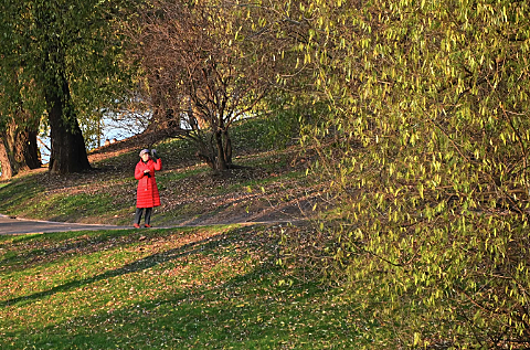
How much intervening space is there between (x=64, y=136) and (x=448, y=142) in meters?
23.8

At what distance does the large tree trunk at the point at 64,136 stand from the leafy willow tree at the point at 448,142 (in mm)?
20765

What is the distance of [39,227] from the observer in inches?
832

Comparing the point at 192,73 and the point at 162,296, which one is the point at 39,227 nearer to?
the point at 192,73

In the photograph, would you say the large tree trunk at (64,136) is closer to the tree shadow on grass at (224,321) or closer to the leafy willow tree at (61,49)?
the leafy willow tree at (61,49)

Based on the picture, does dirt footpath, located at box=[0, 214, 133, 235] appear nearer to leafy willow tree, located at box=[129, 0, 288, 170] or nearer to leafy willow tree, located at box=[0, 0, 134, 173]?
leafy willow tree, located at box=[129, 0, 288, 170]

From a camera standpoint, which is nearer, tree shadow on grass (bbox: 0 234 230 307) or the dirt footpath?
tree shadow on grass (bbox: 0 234 230 307)

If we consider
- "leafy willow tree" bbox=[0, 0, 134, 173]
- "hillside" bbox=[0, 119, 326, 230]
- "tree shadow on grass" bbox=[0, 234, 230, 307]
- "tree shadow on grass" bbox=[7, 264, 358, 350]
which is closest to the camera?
"tree shadow on grass" bbox=[7, 264, 358, 350]

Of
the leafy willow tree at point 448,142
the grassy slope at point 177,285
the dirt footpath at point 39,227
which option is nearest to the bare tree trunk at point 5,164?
the dirt footpath at point 39,227

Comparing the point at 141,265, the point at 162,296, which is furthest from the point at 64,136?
the point at 162,296

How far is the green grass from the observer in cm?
1113

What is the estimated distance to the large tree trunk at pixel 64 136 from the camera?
87.6 ft

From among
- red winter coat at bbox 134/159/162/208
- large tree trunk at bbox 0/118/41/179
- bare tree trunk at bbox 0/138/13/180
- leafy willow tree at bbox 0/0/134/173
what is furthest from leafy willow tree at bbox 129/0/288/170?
bare tree trunk at bbox 0/138/13/180

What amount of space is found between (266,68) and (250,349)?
10126mm

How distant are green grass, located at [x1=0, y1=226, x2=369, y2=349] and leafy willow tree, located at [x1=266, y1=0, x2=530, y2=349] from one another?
2.73 meters
